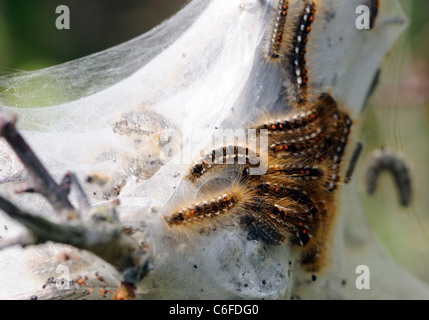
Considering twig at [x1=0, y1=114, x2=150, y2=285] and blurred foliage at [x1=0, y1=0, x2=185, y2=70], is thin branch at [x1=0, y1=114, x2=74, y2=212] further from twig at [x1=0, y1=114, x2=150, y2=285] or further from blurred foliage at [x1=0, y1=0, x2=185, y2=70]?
blurred foliage at [x1=0, y1=0, x2=185, y2=70]

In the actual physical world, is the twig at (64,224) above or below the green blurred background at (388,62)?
below

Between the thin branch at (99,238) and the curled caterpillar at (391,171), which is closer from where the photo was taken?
the thin branch at (99,238)

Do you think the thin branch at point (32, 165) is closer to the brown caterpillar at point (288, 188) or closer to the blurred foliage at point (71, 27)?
the brown caterpillar at point (288, 188)

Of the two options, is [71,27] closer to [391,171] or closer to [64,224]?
[64,224]

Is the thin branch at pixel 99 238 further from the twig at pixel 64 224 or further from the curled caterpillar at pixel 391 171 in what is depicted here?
the curled caterpillar at pixel 391 171

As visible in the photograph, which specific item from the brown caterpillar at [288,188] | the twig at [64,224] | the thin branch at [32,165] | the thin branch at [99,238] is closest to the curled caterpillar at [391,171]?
the brown caterpillar at [288,188]

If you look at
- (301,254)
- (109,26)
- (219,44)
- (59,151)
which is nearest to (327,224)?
(301,254)

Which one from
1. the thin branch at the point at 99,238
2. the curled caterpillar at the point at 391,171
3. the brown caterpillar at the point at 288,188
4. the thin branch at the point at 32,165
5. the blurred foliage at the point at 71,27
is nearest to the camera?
the thin branch at the point at 99,238

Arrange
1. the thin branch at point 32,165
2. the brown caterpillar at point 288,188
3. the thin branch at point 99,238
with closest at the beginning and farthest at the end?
the thin branch at point 99,238 < the thin branch at point 32,165 < the brown caterpillar at point 288,188

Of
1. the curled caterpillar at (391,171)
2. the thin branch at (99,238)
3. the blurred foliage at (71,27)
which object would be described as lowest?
the thin branch at (99,238)

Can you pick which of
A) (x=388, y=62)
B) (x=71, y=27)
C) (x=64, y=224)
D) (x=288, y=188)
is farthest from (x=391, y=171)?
(x=71, y=27)
